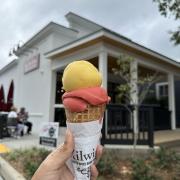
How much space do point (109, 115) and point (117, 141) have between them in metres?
0.88

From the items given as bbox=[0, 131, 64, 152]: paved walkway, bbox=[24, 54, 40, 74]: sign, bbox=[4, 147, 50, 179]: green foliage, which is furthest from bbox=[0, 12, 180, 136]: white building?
bbox=[4, 147, 50, 179]: green foliage

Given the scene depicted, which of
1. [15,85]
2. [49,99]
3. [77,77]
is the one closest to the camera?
[77,77]

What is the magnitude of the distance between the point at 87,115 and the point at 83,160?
0.26 metres

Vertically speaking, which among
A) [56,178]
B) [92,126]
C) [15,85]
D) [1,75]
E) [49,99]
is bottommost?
[56,178]

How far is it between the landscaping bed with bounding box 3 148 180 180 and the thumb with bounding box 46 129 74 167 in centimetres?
355

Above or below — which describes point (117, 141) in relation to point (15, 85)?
below

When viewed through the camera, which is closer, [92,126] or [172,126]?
[92,126]


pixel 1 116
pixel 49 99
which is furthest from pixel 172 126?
pixel 1 116

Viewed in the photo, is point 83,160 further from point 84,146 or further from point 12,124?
Result: point 12,124

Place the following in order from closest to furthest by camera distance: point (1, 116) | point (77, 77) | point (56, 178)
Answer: point (77, 77), point (56, 178), point (1, 116)

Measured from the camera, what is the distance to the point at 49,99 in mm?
13414

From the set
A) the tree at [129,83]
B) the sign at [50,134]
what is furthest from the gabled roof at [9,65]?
the sign at [50,134]

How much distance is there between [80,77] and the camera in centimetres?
140

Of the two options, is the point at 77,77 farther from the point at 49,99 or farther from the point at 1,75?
the point at 1,75
